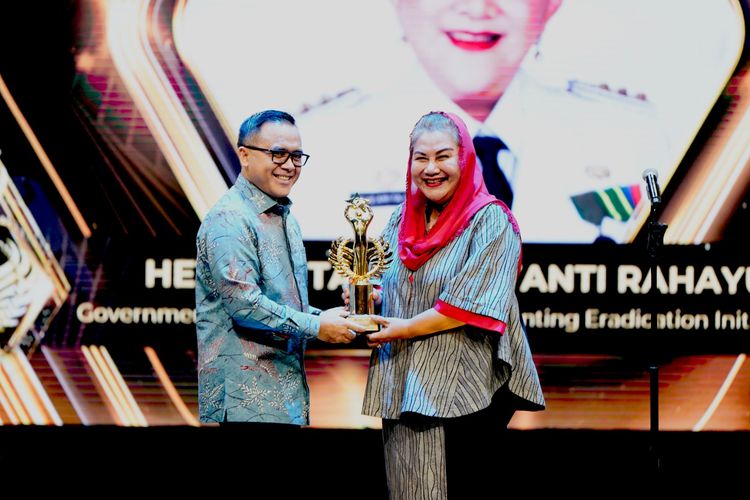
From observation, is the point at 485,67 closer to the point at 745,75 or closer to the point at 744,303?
the point at 745,75

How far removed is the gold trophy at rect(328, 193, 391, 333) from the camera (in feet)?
8.05

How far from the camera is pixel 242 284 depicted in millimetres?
2334

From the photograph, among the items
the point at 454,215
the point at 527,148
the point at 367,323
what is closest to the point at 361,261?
the point at 367,323

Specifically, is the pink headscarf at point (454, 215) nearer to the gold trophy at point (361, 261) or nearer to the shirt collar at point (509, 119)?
the gold trophy at point (361, 261)

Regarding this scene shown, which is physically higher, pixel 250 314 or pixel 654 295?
pixel 654 295

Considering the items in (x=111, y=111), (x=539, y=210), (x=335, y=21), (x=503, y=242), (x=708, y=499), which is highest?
(x=335, y=21)

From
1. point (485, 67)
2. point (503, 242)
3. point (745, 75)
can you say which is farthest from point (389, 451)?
point (745, 75)

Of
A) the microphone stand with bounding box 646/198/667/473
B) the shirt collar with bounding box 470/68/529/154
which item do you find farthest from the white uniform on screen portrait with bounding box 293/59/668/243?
the microphone stand with bounding box 646/198/667/473

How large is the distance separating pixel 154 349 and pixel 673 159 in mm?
2352

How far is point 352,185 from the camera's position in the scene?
3.89 metres

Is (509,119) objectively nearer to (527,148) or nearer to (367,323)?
(527,148)

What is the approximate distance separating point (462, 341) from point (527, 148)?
1.67 metres

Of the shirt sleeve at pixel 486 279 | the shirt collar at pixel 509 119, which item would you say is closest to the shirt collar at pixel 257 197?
the shirt sleeve at pixel 486 279

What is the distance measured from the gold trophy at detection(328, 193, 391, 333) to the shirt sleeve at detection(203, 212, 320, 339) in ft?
0.45
